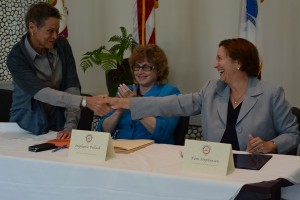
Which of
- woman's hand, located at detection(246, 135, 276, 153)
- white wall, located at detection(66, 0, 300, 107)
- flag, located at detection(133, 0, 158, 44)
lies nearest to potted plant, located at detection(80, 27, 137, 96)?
flag, located at detection(133, 0, 158, 44)

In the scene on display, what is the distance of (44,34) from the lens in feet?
9.39

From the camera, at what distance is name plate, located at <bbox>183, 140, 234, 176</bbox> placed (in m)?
1.90

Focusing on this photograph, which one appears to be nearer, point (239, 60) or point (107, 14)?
point (239, 60)

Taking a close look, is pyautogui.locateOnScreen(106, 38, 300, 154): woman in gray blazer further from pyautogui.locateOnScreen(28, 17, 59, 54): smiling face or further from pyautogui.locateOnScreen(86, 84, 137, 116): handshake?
pyautogui.locateOnScreen(28, 17, 59, 54): smiling face

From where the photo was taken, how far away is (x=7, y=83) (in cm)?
534

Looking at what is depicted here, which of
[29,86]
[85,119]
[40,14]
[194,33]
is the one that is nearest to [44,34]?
[40,14]

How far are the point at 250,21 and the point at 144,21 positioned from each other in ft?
3.10

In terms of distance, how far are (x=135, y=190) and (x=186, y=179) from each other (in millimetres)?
234

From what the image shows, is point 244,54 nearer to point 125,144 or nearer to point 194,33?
point 125,144

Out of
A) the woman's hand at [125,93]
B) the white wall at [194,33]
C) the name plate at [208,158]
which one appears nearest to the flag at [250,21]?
the white wall at [194,33]

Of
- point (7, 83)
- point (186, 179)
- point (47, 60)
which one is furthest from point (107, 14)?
point (186, 179)

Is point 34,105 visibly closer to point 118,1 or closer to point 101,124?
point 101,124

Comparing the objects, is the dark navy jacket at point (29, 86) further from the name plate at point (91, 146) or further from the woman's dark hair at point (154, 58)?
the name plate at point (91, 146)

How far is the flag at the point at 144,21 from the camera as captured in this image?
4.21 m
